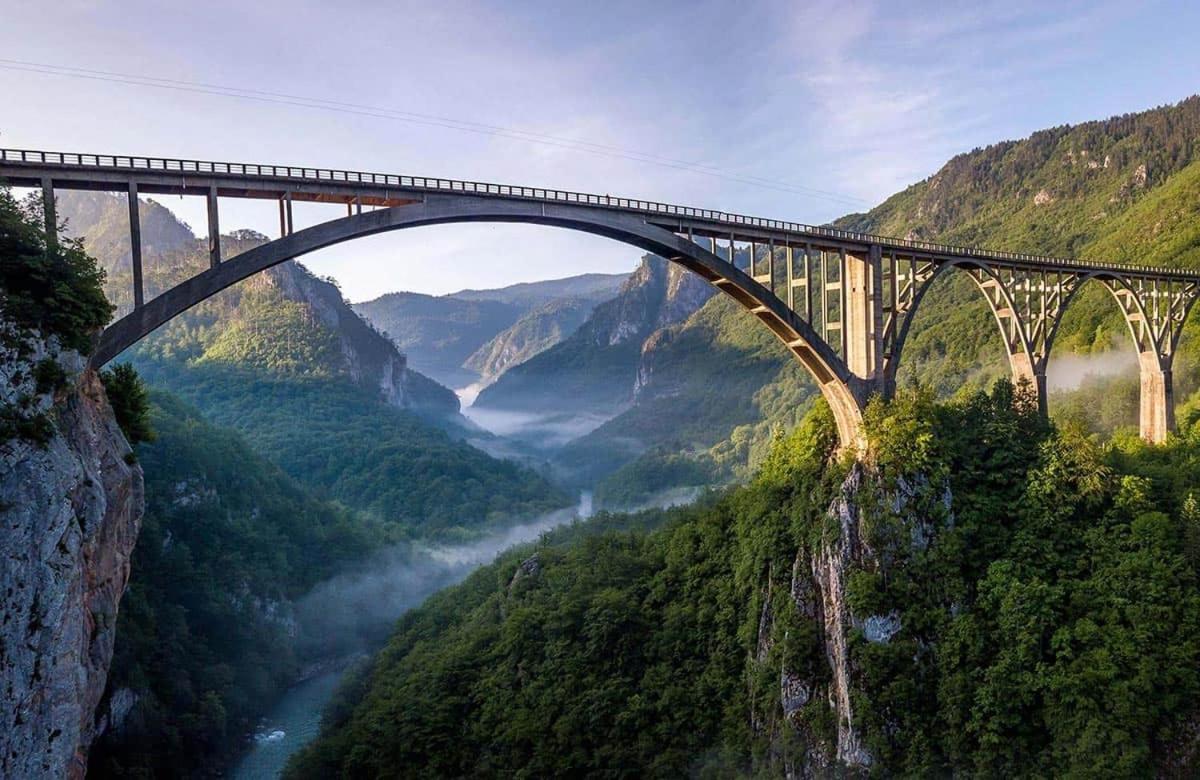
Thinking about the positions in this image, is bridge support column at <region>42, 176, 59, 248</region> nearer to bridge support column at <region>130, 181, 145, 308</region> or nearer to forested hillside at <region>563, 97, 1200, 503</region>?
bridge support column at <region>130, 181, 145, 308</region>

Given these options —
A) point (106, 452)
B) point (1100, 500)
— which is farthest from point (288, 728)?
point (1100, 500)

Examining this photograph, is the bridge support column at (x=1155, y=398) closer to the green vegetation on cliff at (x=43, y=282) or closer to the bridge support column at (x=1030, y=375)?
the bridge support column at (x=1030, y=375)

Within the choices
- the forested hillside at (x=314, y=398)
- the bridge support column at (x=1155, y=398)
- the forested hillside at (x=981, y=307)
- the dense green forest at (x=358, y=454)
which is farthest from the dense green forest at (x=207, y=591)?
the bridge support column at (x=1155, y=398)

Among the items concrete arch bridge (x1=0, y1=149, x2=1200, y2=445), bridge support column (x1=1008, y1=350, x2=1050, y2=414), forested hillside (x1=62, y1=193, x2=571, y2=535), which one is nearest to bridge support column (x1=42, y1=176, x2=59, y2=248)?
concrete arch bridge (x1=0, y1=149, x2=1200, y2=445)

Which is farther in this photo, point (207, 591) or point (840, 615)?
point (207, 591)

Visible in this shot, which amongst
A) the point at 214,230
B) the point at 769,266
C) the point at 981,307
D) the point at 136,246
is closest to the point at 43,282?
the point at 136,246

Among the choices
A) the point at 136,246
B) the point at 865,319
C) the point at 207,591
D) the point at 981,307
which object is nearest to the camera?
the point at 136,246

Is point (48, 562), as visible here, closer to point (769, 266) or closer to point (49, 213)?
point (49, 213)
